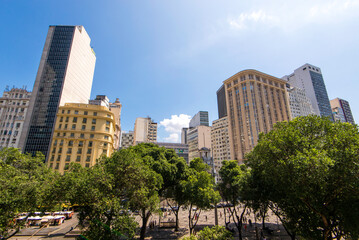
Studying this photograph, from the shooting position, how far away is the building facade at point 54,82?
205ft

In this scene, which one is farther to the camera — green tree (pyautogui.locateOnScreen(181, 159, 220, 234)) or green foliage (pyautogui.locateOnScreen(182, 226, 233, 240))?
green tree (pyautogui.locateOnScreen(181, 159, 220, 234))

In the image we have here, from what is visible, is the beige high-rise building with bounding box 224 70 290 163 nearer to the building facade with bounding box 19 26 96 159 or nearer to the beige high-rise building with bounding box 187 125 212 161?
the beige high-rise building with bounding box 187 125 212 161

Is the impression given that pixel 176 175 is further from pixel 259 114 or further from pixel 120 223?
pixel 259 114

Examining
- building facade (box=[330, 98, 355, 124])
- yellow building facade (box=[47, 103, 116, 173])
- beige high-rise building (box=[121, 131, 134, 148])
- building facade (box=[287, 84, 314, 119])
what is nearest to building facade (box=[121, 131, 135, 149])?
beige high-rise building (box=[121, 131, 134, 148])

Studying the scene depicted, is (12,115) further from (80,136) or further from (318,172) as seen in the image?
(318,172)

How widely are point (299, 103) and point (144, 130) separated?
304 ft

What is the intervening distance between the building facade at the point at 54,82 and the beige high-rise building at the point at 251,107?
220 feet

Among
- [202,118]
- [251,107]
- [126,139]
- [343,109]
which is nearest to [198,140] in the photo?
[202,118]

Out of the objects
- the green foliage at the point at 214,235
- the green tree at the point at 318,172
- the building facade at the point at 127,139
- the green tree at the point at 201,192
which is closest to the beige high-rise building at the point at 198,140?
the building facade at the point at 127,139

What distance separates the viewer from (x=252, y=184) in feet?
60.0

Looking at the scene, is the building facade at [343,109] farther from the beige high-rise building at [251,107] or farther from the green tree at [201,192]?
the green tree at [201,192]

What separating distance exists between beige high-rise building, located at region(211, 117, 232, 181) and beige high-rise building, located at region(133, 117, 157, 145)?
39530mm

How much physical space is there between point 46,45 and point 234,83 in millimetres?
81780

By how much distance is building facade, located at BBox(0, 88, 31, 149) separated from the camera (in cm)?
6431
